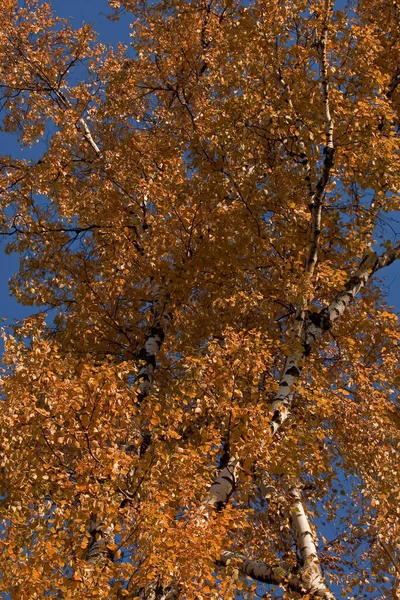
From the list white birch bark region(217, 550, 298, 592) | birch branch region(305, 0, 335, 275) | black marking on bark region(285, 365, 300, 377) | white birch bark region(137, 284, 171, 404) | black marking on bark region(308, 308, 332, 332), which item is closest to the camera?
white birch bark region(217, 550, 298, 592)

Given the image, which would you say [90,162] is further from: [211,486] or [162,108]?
[211,486]

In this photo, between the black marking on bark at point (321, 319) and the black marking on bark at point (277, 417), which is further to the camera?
the black marking on bark at point (321, 319)

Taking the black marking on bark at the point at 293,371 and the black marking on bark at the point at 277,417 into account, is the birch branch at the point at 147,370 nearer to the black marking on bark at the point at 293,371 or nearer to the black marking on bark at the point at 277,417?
the black marking on bark at the point at 277,417

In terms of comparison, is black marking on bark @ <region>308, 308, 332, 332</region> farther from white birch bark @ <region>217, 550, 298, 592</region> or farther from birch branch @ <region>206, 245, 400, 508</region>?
white birch bark @ <region>217, 550, 298, 592</region>

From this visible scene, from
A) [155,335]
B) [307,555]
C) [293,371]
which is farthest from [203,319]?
[307,555]

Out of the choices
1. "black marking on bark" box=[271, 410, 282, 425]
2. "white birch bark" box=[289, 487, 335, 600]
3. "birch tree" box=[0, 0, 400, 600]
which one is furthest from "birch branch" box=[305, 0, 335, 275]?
"white birch bark" box=[289, 487, 335, 600]

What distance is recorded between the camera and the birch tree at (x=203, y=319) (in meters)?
6.06

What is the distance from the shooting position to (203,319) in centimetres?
1059

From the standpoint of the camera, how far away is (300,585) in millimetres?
6125

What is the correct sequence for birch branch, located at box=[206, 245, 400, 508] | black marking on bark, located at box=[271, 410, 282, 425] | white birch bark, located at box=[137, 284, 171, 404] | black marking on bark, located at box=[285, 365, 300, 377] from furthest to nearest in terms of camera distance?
white birch bark, located at box=[137, 284, 171, 404]
black marking on bark, located at box=[285, 365, 300, 377]
black marking on bark, located at box=[271, 410, 282, 425]
birch branch, located at box=[206, 245, 400, 508]

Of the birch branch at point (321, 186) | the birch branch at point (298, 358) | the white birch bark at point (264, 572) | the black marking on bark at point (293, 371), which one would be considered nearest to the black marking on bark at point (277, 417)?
the birch branch at point (298, 358)

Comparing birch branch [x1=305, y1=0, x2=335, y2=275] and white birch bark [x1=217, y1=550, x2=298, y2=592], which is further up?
birch branch [x1=305, y1=0, x2=335, y2=275]

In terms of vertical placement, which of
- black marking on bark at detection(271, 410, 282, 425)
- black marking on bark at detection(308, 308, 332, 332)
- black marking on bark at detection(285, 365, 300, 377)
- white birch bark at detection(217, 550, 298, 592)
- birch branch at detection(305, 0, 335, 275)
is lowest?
white birch bark at detection(217, 550, 298, 592)

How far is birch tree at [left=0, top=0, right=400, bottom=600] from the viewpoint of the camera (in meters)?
6.06
